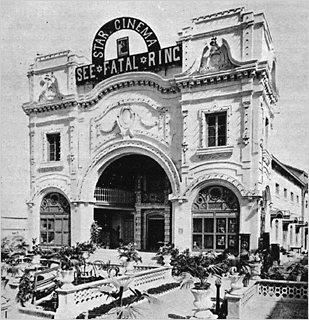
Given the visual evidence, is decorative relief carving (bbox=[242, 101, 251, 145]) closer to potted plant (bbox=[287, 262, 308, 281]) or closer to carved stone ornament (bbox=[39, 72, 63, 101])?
A: potted plant (bbox=[287, 262, 308, 281])

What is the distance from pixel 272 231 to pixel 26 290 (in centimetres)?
690

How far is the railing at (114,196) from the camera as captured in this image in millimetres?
12922

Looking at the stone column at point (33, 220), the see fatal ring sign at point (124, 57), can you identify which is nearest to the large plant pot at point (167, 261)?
the stone column at point (33, 220)

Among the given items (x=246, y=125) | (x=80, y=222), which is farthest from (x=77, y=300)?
(x=246, y=125)

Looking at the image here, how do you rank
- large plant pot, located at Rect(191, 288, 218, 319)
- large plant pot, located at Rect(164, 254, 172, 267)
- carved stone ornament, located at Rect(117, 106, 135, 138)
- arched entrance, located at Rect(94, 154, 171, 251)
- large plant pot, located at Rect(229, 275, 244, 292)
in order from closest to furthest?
large plant pot, located at Rect(191, 288, 218, 319) → large plant pot, located at Rect(229, 275, 244, 292) → large plant pot, located at Rect(164, 254, 172, 267) → carved stone ornament, located at Rect(117, 106, 135, 138) → arched entrance, located at Rect(94, 154, 171, 251)

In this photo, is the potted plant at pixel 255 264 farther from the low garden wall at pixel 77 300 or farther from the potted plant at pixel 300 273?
the low garden wall at pixel 77 300

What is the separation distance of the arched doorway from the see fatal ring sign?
4.05m

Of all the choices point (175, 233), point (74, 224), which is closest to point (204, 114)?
point (175, 233)

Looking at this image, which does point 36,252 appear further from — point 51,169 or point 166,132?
point 166,132

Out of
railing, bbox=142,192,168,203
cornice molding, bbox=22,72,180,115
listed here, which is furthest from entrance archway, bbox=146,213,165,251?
cornice molding, bbox=22,72,180,115

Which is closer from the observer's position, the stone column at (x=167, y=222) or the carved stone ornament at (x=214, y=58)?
the carved stone ornament at (x=214, y=58)

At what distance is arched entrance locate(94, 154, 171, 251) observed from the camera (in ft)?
43.2

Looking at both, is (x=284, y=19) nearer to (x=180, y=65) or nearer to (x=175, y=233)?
(x=180, y=65)

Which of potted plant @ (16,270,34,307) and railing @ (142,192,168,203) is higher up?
railing @ (142,192,168,203)
